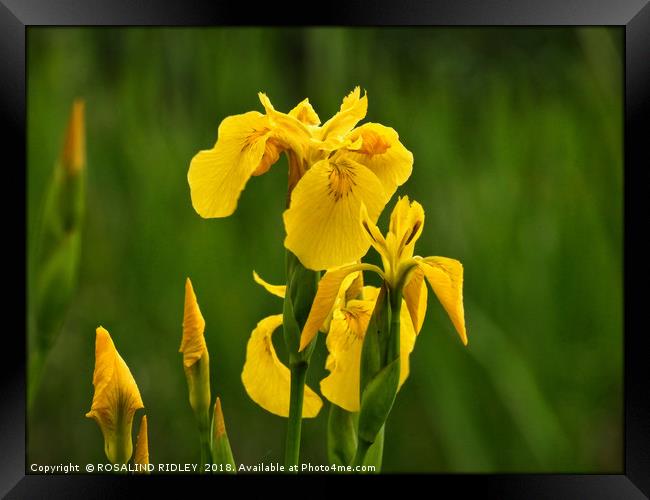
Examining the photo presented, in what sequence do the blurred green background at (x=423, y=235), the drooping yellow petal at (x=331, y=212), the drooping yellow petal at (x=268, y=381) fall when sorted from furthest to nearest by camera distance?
the blurred green background at (x=423, y=235) < the drooping yellow petal at (x=268, y=381) < the drooping yellow petal at (x=331, y=212)

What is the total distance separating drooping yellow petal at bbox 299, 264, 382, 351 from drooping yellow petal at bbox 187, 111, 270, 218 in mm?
95

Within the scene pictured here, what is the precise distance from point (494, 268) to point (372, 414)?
1.86 ft

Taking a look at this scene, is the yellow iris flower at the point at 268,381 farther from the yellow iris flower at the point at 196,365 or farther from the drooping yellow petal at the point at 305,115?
the drooping yellow petal at the point at 305,115

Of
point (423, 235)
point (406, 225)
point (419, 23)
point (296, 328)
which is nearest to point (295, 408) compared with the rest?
point (296, 328)

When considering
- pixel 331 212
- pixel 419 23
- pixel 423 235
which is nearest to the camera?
pixel 331 212

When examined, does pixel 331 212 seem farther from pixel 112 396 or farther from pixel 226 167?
pixel 112 396

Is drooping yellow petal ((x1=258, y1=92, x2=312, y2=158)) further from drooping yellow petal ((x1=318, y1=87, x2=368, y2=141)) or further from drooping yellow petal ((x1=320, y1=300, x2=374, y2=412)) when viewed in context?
drooping yellow petal ((x1=320, y1=300, x2=374, y2=412))

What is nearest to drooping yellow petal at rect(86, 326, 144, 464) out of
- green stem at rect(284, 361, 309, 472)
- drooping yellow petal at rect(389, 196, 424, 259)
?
green stem at rect(284, 361, 309, 472)

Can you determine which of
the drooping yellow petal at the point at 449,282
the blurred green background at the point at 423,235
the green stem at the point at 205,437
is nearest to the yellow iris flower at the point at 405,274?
the drooping yellow petal at the point at 449,282

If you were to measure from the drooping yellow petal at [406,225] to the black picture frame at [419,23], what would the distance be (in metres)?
0.19

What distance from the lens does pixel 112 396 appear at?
0.65 metres

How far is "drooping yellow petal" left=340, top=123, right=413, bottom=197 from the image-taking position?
0.62 meters

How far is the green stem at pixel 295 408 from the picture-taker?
60 centimetres

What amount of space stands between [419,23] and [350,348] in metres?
0.29
